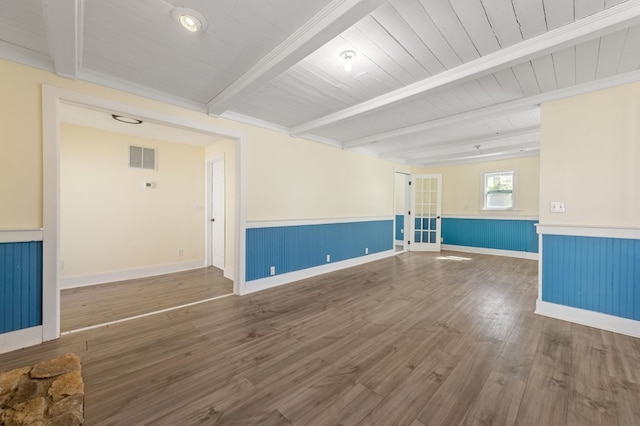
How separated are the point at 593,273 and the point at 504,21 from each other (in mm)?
2827

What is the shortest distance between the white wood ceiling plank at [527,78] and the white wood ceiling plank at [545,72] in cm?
3

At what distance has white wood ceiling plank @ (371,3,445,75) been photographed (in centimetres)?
177

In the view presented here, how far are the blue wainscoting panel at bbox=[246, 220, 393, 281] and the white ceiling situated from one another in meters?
1.92

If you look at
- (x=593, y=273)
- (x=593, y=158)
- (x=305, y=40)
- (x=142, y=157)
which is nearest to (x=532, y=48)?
(x=593, y=158)

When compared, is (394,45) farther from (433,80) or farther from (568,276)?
(568,276)

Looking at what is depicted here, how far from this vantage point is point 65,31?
180 centimetres

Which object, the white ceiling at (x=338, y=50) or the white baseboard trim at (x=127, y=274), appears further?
the white baseboard trim at (x=127, y=274)

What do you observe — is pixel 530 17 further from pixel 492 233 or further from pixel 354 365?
pixel 492 233

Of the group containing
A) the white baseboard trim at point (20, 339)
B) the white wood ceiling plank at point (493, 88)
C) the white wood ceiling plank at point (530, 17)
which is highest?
the white wood ceiling plank at point (493, 88)

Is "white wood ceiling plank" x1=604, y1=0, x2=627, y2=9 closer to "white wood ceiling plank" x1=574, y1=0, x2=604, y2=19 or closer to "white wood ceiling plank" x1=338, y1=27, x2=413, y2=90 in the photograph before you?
"white wood ceiling plank" x1=574, y1=0, x2=604, y2=19

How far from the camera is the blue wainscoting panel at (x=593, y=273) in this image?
2.60 m

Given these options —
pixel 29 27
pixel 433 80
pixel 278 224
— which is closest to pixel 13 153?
pixel 29 27

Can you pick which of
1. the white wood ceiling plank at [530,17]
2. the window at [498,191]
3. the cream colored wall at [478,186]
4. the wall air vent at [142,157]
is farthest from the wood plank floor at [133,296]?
the window at [498,191]

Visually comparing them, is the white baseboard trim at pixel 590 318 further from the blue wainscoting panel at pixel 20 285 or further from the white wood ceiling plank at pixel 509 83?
the blue wainscoting panel at pixel 20 285
